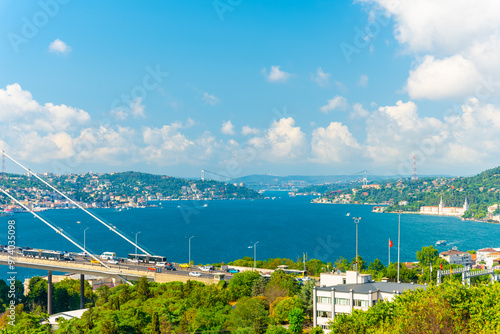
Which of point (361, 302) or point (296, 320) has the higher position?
point (361, 302)

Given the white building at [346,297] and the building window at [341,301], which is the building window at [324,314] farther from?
the building window at [341,301]

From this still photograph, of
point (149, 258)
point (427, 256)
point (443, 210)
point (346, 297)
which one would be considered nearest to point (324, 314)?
point (346, 297)

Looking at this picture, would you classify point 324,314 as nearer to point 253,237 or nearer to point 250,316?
point 250,316

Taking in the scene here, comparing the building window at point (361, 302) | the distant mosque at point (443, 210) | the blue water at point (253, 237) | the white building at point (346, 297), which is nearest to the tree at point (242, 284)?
the white building at point (346, 297)

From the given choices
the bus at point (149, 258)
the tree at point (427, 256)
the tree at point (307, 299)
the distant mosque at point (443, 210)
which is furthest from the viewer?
the distant mosque at point (443, 210)

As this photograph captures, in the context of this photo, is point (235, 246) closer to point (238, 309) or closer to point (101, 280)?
point (101, 280)

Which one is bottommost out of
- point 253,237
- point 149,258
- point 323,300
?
point 253,237
